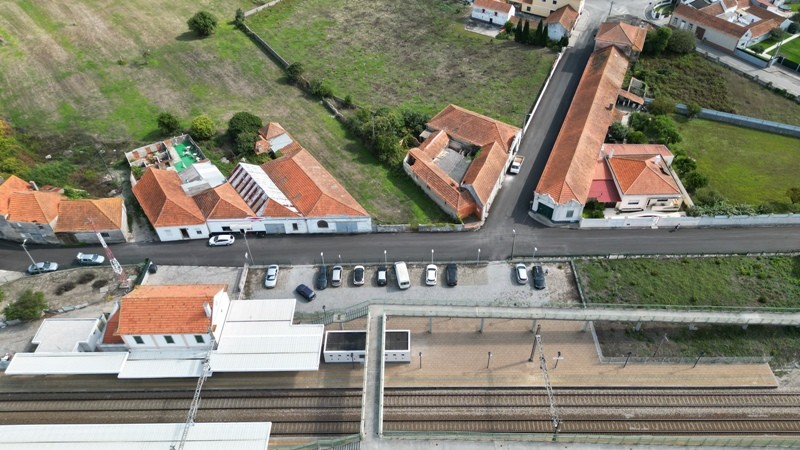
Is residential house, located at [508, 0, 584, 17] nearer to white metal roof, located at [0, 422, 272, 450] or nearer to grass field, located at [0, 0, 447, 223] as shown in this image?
grass field, located at [0, 0, 447, 223]

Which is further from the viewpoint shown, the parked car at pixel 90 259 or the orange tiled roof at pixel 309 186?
the orange tiled roof at pixel 309 186

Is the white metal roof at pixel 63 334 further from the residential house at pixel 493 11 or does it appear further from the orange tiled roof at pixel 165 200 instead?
the residential house at pixel 493 11

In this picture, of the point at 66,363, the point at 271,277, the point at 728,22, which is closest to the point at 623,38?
the point at 728,22

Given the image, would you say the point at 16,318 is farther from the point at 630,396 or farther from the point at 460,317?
the point at 630,396

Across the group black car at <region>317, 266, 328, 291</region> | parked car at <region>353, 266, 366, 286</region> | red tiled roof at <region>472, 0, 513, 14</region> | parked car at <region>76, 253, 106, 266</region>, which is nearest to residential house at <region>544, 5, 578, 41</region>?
red tiled roof at <region>472, 0, 513, 14</region>

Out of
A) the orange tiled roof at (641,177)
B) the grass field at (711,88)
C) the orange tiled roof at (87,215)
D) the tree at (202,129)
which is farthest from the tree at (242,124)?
the grass field at (711,88)
